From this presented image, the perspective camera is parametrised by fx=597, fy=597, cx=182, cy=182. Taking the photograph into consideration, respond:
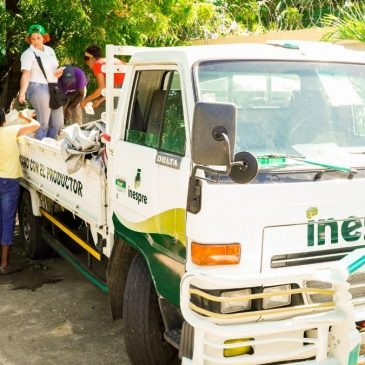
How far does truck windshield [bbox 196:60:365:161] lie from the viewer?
3412 millimetres

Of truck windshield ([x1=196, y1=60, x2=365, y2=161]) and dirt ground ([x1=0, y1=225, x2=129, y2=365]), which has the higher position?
truck windshield ([x1=196, y1=60, x2=365, y2=161])

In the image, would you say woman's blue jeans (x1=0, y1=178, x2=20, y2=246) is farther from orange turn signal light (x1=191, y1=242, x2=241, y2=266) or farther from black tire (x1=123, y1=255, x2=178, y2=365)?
orange turn signal light (x1=191, y1=242, x2=241, y2=266)

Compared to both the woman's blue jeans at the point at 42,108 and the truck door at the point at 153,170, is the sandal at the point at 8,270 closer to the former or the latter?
the woman's blue jeans at the point at 42,108

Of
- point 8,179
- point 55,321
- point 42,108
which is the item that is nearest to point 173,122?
point 55,321

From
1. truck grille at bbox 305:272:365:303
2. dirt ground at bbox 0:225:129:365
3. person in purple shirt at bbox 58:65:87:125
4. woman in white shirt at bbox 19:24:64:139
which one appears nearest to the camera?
truck grille at bbox 305:272:365:303

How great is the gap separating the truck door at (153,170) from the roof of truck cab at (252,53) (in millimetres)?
88

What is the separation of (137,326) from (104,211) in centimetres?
98

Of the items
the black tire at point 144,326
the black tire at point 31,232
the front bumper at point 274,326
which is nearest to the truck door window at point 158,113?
the black tire at point 144,326

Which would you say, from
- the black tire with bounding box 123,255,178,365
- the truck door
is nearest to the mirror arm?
the truck door

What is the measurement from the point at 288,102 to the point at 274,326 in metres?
1.42

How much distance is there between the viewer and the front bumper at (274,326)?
2.83m

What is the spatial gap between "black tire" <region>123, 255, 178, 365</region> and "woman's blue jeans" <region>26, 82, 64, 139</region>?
370 cm

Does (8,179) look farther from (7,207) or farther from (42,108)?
(42,108)

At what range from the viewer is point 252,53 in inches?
141
